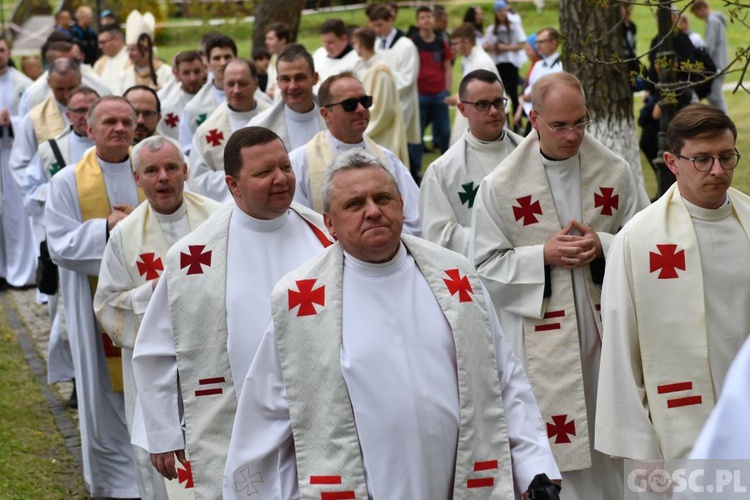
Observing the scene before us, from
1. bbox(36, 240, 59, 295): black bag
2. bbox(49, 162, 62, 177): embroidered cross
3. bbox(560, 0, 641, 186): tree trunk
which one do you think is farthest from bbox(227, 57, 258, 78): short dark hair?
bbox(560, 0, 641, 186): tree trunk

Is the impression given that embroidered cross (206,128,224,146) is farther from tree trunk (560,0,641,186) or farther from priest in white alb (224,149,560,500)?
priest in white alb (224,149,560,500)

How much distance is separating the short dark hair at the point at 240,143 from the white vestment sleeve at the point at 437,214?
1.83 metres

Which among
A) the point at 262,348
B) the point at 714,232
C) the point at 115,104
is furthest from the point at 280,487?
the point at 115,104

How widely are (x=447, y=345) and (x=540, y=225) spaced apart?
196cm

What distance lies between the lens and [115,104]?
752 cm

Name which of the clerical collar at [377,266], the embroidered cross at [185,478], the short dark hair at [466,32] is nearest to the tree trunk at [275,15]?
the short dark hair at [466,32]

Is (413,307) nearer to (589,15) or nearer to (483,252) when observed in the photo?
(483,252)

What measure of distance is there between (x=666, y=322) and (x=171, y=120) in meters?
8.10

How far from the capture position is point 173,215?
653 cm

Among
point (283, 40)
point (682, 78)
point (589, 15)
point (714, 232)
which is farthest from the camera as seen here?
point (283, 40)

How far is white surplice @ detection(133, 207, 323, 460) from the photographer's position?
5.35m

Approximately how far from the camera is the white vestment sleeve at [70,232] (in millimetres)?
7236

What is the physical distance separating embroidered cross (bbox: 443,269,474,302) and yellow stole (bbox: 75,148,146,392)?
3.58 meters

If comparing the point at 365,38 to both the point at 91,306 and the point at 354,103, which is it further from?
the point at 91,306
